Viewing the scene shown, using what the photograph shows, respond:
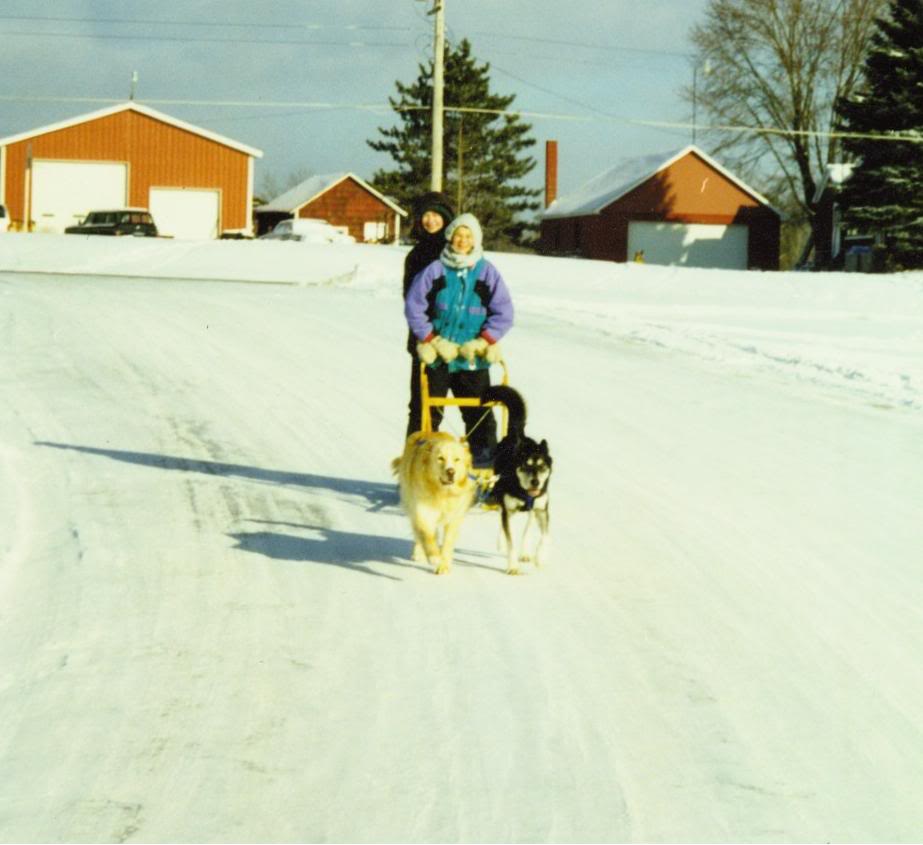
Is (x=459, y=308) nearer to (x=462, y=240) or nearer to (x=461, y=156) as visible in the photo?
(x=462, y=240)

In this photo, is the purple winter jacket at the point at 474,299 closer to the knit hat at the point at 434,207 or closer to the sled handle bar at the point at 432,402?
the sled handle bar at the point at 432,402

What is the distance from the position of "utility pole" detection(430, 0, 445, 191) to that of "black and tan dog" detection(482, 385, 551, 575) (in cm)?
2500

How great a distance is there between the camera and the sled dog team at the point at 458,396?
7703 mm

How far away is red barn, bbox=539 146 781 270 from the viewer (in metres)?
65.7

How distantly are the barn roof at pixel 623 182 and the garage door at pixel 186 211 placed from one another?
54.8ft

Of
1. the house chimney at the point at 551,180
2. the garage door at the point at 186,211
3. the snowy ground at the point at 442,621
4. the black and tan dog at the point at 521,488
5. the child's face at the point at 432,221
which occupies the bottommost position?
the snowy ground at the point at 442,621

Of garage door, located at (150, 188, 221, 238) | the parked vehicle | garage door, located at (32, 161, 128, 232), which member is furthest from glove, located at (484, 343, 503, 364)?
garage door, located at (150, 188, 221, 238)

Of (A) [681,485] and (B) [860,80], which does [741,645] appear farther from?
(B) [860,80]

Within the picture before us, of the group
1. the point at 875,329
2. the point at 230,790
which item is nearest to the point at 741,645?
the point at 230,790

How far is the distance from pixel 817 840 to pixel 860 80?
65.2 meters

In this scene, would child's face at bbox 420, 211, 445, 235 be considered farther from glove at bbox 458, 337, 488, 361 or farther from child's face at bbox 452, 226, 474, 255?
glove at bbox 458, 337, 488, 361

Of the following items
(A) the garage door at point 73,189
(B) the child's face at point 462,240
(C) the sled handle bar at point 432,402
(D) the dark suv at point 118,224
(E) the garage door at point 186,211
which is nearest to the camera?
(B) the child's face at point 462,240

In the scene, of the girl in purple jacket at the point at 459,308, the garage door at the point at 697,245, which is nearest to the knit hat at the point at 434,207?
the girl in purple jacket at the point at 459,308

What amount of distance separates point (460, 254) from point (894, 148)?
42826 mm
